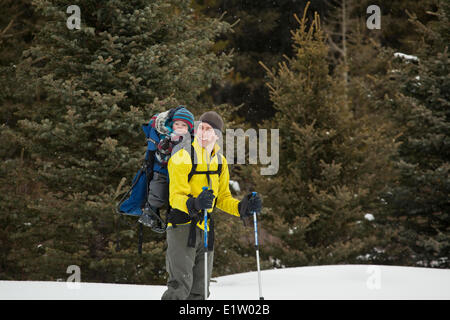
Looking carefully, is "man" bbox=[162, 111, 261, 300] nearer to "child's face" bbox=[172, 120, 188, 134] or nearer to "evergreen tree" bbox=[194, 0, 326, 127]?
"child's face" bbox=[172, 120, 188, 134]

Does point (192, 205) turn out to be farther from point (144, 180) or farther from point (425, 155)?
point (425, 155)

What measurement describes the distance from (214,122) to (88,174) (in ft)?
14.8

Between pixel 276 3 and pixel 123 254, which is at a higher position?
pixel 276 3

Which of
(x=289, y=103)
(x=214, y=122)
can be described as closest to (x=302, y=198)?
(x=289, y=103)

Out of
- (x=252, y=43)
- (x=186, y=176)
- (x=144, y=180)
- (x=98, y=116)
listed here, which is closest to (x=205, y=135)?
(x=186, y=176)

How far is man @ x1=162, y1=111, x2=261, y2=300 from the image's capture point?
4.05m

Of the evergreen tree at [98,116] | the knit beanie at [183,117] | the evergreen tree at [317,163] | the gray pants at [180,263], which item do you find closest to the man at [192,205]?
the gray pants at [180,263]

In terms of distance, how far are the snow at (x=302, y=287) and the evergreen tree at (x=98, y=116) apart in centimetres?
174

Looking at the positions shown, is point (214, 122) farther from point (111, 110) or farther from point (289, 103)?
point (289, 103)

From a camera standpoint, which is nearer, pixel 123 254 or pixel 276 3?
pixel 123 254

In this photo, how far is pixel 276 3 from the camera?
20.3 metres

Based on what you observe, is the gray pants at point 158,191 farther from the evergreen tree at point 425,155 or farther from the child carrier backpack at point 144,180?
the evergreen tree at point 425,155

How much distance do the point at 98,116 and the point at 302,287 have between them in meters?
4.34

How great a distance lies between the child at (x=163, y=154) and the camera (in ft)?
14.3
